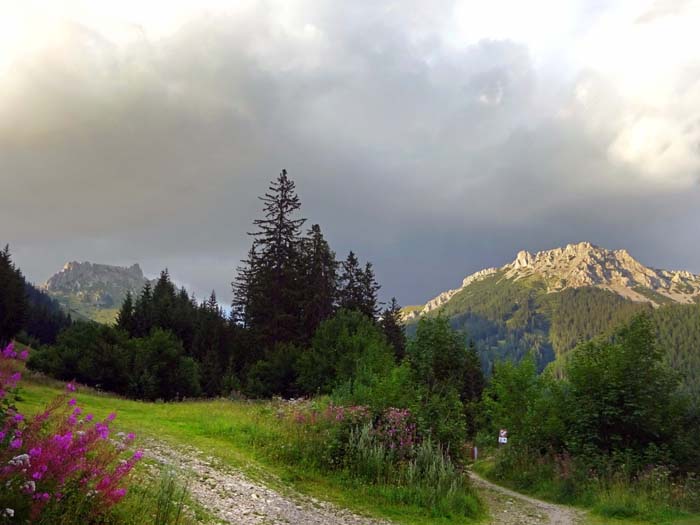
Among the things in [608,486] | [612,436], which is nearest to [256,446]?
[608,486]

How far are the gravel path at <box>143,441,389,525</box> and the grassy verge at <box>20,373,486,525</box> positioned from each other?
26.4 inches

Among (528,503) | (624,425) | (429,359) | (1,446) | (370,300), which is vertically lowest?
(528,503)

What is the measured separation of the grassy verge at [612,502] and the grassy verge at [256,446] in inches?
174

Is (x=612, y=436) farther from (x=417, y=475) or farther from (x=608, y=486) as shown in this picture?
(x=417, y=475)

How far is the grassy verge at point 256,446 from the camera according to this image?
11.8m

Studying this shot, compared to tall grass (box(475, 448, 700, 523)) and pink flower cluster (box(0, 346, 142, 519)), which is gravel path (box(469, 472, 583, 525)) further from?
pink flower cluster (box(0, 346, 142, 519))

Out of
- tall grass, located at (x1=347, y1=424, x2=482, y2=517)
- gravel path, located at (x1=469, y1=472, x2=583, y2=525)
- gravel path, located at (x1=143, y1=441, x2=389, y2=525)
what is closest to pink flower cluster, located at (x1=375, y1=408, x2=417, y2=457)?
tall grass, located at (x1=347, y1=424, x2=482, y2=517)

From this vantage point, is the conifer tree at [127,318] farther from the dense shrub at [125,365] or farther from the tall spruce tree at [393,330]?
the tall spruce tree at [393,330]

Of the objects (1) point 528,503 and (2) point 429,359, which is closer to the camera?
(1) point 528,503

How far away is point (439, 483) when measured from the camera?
43.0ft

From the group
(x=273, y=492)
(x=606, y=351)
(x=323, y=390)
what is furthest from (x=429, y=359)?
(x=273, y=492)

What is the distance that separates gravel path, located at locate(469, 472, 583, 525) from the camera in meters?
13.1

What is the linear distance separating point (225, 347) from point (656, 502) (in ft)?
109

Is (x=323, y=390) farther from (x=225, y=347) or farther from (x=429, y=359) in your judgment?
(x=225, y=347)
